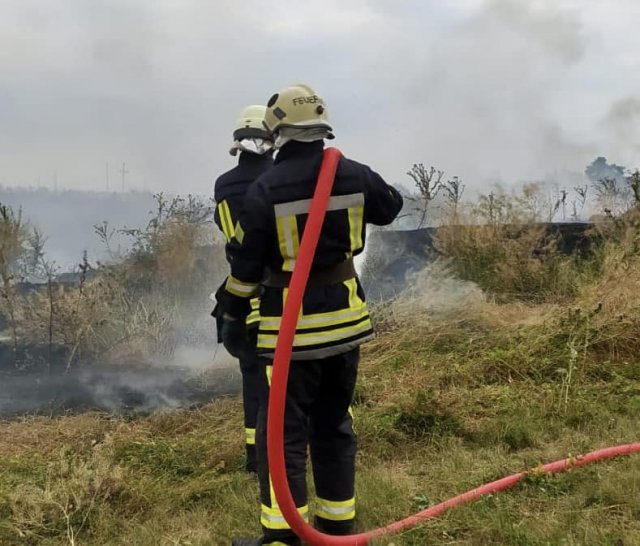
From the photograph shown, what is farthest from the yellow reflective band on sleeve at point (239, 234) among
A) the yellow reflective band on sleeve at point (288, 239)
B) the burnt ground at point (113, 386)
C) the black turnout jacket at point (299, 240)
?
the burnt ground at point (113, 386)

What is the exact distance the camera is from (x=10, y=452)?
450 cm

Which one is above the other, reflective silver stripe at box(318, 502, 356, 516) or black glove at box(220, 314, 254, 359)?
black glove at box(220, 314, 254, 359)

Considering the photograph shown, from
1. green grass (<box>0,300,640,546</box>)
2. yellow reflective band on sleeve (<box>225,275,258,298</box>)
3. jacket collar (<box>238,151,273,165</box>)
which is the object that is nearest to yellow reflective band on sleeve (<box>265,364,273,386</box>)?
yellow reflective band on sleeve (<box>225,275,258,298</box>)

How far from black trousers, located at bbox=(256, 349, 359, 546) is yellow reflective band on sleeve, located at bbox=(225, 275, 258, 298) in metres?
0.29

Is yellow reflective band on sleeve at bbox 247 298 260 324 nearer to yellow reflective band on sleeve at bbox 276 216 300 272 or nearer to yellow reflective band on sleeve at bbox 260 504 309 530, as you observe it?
yellow reflective band on sleeve at bbox 276 216 300 272

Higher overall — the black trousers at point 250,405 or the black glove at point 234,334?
the black glove at point 234,334

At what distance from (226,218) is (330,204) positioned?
1.24m

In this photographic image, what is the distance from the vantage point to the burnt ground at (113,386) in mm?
5535

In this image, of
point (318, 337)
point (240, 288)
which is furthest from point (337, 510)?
point (240, 288)

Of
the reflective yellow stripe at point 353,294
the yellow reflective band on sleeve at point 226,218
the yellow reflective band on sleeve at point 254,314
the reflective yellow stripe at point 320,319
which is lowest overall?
the yellow reflective band on sleeve at point 254,314

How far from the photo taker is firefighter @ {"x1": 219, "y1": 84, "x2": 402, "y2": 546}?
2566 mm

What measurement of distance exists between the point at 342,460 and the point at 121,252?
5.53m

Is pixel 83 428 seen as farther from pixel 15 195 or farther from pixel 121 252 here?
pixel 15 195

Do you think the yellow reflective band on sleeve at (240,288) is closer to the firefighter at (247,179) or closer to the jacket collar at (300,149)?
the jacket collar at (300,149)
